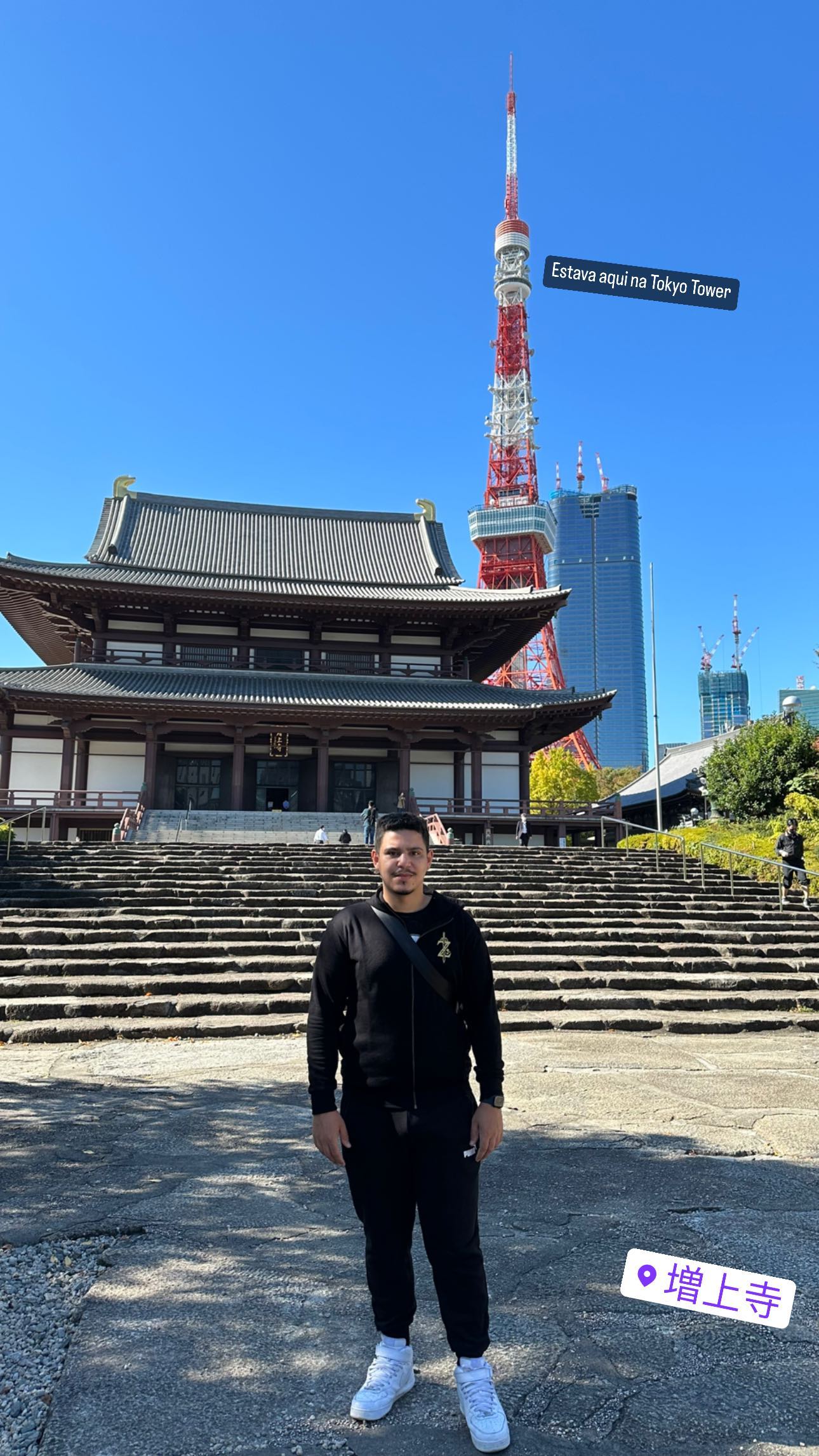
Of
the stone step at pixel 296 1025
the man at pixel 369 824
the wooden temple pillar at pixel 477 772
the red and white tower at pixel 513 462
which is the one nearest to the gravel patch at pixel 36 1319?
the stone step at pixel 296 1025

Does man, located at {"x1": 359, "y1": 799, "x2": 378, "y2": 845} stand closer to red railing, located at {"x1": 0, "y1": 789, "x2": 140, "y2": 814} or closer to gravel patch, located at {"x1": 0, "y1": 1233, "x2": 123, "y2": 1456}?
red railing, located at {"x1": 0, "y1": 789, "x2": 140, "y2": 814}

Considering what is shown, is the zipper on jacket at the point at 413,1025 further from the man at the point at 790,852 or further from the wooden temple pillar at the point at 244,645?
the wooden temple pillar at the point at 244,645

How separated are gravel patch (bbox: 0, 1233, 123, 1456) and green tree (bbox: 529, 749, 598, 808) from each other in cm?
4213

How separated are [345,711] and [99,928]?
13943 mm

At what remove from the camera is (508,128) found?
69.2 meters

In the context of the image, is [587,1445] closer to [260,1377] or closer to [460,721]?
[260,1377]

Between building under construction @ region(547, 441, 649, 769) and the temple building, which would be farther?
building under construction @ region(547, 441, 649, 769)

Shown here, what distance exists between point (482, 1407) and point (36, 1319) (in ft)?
5.46

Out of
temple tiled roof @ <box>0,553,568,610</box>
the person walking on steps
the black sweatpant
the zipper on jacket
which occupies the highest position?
temple tiled roof @ <box>0,553,568,610</box>

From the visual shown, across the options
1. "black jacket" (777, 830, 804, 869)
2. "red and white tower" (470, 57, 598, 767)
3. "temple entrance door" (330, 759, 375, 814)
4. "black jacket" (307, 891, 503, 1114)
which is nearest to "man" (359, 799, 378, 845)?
"temple entrance door" (330, 759, 375, 814)

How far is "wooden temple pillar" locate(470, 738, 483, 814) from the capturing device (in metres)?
26.8

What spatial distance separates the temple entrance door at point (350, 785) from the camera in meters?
28.5

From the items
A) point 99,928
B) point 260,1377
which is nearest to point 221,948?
point 99,928

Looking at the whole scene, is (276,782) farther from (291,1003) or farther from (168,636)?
(291,1003)
